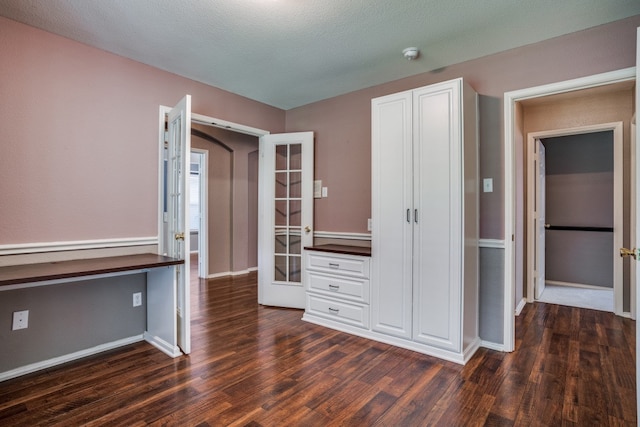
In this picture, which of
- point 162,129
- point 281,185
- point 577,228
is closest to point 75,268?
point 162,129

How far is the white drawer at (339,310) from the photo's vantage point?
2963mm

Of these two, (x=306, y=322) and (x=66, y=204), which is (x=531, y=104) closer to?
(x=306, y=322)

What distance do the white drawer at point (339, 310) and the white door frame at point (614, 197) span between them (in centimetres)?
258

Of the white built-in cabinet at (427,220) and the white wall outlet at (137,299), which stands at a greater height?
the white built-in cabinet at (427,220)

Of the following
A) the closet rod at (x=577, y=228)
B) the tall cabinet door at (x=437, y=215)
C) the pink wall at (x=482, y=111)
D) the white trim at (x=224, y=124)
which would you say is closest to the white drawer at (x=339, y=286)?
the tall cabinet door at (x=437, y=215)

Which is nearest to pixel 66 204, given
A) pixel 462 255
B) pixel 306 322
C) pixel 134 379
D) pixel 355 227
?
pixel 134 379

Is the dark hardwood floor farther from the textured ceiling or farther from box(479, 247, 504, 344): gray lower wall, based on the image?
the textured ceiling

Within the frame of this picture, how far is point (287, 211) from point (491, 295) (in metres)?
2.32

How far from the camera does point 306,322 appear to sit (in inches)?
131

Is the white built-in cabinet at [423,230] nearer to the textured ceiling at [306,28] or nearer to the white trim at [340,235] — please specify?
the textured ceiling at [306,28]

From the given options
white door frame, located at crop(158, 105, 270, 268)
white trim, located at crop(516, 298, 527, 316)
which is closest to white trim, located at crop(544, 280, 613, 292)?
white trim, located at crop(516, 298, 527, 316)

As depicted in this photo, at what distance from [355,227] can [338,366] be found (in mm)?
1567

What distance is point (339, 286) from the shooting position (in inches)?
124

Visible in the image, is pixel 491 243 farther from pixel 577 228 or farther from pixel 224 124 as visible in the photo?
pixel 577 228
